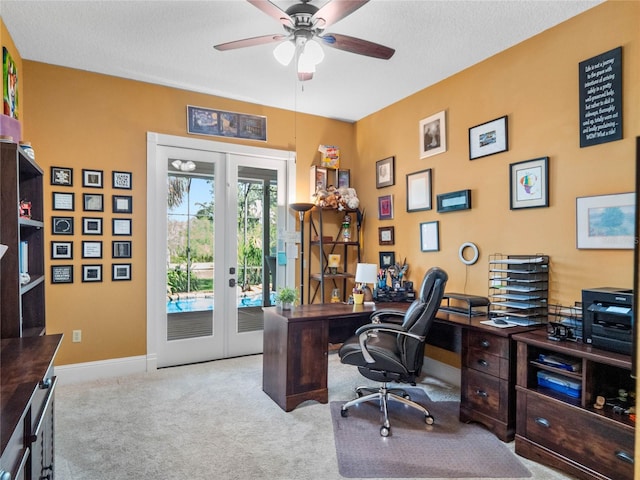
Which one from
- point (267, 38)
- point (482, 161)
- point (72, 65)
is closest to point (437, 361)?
point (482, 161)

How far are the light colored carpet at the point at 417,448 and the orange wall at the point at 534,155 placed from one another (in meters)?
1.10

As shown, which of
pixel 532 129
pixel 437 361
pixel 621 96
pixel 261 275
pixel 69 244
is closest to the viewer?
pixel 621 96

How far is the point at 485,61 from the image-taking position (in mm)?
3234

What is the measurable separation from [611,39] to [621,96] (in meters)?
0.39

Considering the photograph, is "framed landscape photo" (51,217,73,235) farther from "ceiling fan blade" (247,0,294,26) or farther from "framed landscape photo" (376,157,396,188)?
"framed landscape photo" (376,157,396,188)

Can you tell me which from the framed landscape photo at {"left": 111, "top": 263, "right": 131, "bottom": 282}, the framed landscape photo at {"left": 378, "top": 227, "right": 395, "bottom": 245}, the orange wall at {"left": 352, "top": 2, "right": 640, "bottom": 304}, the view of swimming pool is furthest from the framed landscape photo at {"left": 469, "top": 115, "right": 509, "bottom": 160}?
the framed landscape photo at {"left": 111, "top": 263, "right": 131, "bottom": 282}

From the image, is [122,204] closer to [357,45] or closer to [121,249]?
[121,249]

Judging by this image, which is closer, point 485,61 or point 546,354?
point 546,354

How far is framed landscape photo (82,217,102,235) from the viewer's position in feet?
11.6

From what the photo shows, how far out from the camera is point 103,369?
3596mm

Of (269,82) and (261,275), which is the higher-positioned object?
(269,82)

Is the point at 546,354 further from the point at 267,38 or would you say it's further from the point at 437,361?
the point at 267,38

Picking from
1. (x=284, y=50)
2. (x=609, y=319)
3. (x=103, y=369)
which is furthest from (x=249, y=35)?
(x=103, y=369)

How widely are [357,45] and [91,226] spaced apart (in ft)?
9.20
